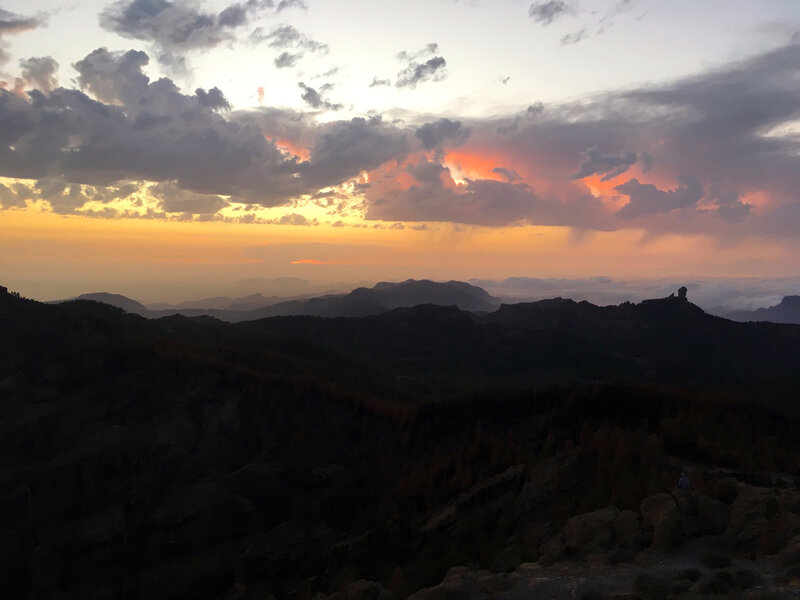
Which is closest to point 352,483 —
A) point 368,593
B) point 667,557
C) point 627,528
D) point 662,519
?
point 368,593

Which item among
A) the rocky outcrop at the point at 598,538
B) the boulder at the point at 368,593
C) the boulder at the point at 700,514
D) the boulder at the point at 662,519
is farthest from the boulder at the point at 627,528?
the boulder at the point at 368,593

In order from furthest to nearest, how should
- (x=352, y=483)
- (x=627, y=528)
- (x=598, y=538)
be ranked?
(x=352, y=483), (x=598, y=538), (x=627, y=528)

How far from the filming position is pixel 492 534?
97.7ft

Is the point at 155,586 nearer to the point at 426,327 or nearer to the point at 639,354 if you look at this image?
the point at 426,327

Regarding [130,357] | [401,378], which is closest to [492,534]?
[130,357]

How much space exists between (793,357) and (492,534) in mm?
Answer: 186037

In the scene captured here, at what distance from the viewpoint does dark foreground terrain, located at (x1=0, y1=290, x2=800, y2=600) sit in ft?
59.5

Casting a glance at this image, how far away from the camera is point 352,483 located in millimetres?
49344

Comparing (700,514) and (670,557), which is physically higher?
(700,514)

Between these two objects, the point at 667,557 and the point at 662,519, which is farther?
the point at 662,519

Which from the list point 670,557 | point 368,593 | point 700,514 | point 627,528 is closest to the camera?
point 670,557

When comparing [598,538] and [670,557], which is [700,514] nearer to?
[670,557]

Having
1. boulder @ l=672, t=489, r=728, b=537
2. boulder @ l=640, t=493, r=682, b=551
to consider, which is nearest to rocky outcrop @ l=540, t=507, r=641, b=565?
boulder @ l=640, t=493, r=682, b=551

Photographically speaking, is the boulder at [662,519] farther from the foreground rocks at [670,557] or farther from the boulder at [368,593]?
the boulder at [368,593]
